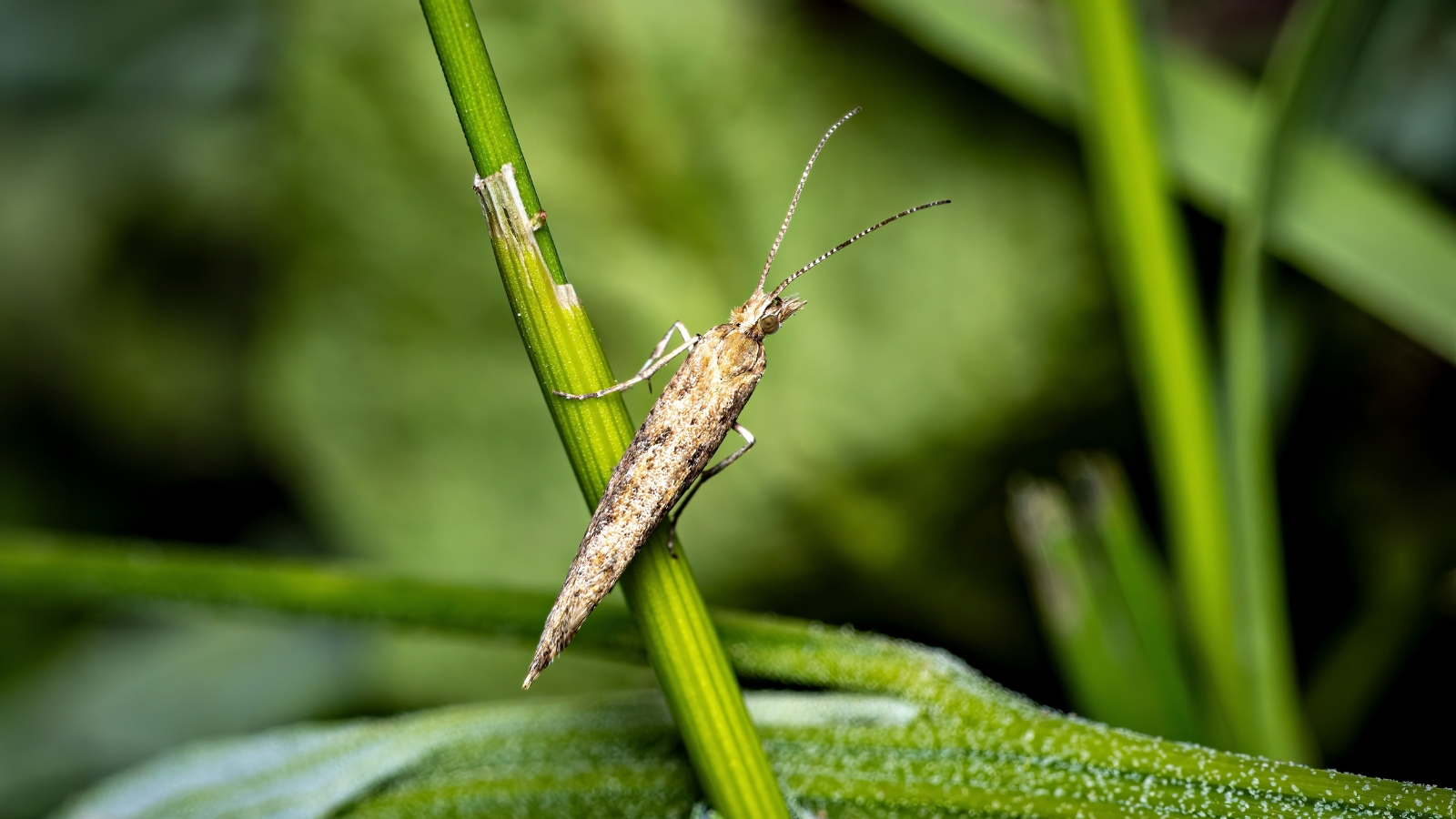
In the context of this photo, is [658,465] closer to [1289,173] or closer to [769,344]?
[769,344]

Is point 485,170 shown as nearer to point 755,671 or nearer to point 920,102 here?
point 755,671

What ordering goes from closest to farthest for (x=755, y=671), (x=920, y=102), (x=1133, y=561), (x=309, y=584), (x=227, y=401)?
(x=755, y=671) < (x=309, y=584) < (x=1133, y=561) < (x=920, y=102) < (x=227, y=401)

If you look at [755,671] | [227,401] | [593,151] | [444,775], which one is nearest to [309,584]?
[444,775]

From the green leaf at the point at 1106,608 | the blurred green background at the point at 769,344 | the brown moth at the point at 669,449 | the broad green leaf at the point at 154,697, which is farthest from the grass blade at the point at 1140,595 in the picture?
the broad green leaf at the point at 154,697

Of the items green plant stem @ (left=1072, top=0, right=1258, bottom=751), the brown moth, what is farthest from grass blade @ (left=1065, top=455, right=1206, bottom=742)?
the brown moth

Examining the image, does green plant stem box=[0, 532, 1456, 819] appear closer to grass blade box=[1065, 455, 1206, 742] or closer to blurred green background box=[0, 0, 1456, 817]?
grass blade box=[1065, 455, 1206, 742]

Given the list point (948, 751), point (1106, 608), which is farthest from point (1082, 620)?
point (948, 751)

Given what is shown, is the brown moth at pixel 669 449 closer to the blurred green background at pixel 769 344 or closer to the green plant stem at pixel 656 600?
the green plant stem at pixel 656 600
